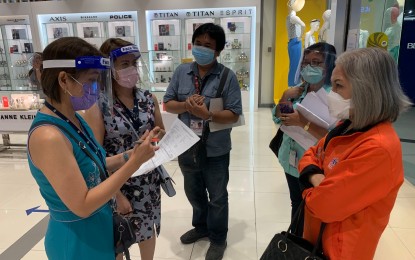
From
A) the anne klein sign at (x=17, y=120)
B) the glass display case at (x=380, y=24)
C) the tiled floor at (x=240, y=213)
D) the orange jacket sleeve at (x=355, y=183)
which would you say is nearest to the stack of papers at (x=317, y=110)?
the orange jacket sleeve at (x=355, y=183)

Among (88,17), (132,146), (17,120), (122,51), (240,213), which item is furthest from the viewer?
(88,17)

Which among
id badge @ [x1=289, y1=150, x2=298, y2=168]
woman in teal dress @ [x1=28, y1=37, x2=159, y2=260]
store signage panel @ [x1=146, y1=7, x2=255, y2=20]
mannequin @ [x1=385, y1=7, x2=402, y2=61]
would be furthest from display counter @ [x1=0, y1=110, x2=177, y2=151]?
mannequin @ [x1=385, y1=7, x2=402, y2=61]

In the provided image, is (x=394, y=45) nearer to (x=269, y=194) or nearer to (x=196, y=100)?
(x=269, y=194)

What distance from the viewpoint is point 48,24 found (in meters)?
8.14

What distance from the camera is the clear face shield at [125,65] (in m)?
1.61

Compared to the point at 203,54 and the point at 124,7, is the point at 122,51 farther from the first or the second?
the point at 124,7

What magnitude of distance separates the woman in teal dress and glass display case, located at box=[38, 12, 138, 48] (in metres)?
7.30

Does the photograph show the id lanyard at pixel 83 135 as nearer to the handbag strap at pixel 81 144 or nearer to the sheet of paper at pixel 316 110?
the handbag strap at pixel 81 144

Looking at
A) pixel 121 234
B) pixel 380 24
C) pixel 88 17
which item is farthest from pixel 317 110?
pixel 88 17

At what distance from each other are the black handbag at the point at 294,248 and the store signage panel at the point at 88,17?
7.65 metres

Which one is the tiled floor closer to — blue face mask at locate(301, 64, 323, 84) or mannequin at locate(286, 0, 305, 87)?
blue face mask at locate(301, 64, 323, 84)

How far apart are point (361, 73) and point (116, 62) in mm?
1186

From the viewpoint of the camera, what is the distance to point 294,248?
46.0 inches

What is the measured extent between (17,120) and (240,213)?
3.68 metres
